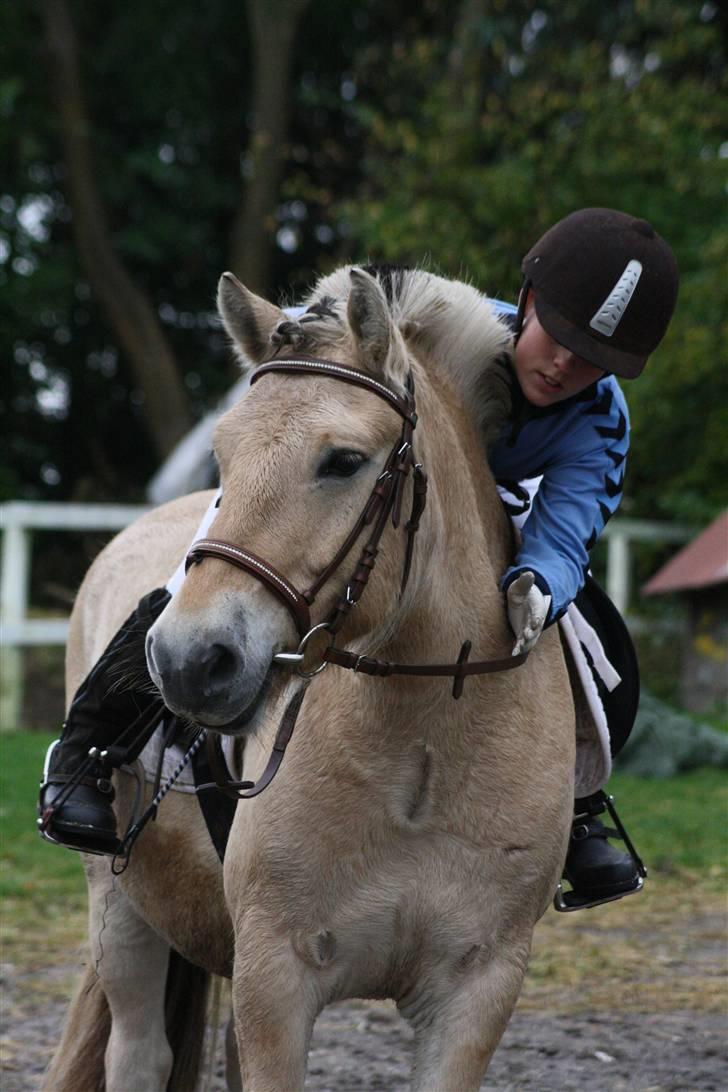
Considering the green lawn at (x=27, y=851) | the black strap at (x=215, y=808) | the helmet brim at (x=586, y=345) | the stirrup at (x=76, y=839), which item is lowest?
the green lawn at (x=27, y=851)

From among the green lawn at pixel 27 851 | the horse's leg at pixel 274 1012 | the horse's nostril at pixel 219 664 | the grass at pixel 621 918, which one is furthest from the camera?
the green lawn at pixel 27 851

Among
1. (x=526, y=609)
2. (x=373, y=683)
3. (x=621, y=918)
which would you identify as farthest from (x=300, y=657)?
(x=621, y=918)

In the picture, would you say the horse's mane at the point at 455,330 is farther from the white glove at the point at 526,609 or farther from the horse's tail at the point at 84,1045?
the horse's tail at the point at 84,1045

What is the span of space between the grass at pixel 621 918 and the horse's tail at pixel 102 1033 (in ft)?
5.49

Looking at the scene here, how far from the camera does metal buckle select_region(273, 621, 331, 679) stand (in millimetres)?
2693

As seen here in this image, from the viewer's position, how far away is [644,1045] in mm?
5082

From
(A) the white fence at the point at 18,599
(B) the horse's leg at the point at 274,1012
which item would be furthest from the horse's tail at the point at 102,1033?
(A) the white fence at the point at 18,599

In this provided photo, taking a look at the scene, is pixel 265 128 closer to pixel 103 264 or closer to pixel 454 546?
pixel 103 264

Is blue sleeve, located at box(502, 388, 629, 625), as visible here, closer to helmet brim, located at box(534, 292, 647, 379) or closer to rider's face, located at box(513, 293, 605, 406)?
rider's face, located at box(513, 293, 605, 406)

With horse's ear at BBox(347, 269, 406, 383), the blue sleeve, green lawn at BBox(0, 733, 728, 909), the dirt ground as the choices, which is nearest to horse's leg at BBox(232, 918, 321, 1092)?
the blue sleeve

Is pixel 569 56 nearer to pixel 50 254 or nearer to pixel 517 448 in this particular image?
pixel 50 254

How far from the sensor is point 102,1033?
4297 millimetres

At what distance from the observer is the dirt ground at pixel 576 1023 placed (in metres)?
4.77

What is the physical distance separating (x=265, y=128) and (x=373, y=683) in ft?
50.0
